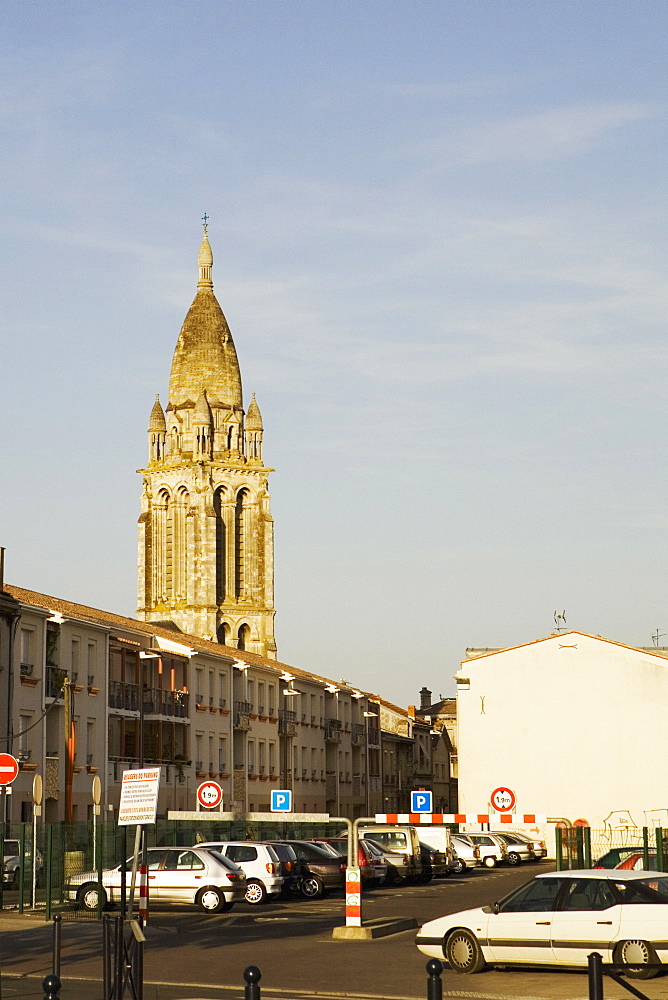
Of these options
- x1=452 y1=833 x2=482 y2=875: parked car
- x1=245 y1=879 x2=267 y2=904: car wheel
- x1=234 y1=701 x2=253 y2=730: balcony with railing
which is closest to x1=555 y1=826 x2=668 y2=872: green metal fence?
x1=452 y1=833 x2=482 y2=875: parked car

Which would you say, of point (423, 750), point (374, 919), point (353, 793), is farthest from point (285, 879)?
point (423, 750)

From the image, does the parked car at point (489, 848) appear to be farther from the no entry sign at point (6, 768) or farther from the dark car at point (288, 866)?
the no entry sign at point (6, 768)

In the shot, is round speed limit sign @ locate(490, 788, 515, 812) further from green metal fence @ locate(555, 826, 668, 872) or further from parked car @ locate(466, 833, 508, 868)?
parked car @ locate(466, 833, 508, 868)

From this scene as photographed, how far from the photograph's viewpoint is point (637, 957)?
19.7 metres

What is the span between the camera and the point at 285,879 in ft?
120

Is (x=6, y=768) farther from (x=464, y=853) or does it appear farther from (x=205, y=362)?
(x=205, y=362)

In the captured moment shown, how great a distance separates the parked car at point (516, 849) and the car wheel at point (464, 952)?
140ft

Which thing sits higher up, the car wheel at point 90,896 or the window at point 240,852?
the window at point 240,852

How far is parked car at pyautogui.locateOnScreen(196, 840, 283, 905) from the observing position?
35.2 meters

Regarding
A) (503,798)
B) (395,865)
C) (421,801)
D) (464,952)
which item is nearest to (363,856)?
(395,865)

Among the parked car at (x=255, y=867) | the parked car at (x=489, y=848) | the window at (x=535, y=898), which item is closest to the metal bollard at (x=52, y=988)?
the window at (x=535, y=898)

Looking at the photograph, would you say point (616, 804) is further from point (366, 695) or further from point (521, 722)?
point (366, 695)

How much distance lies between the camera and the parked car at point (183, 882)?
3244 centimetres

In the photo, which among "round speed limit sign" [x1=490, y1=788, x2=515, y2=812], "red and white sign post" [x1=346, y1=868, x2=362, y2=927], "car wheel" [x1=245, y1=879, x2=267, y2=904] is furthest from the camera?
"round speed limit sign" [x1=490, y1=788, x2=515, y2=812]
